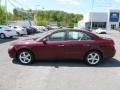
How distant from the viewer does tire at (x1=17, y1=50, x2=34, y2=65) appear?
1164cm

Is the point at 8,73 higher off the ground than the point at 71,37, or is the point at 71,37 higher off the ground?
the point at 71,37

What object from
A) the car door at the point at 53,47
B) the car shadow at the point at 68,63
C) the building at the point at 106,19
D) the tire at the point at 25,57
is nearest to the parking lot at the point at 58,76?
the car shadow at the point at 68,63

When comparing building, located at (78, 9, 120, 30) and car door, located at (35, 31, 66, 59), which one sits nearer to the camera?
car door, located at (35, 31, 66, 59)

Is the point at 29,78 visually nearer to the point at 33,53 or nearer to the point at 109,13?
the point at 33,53

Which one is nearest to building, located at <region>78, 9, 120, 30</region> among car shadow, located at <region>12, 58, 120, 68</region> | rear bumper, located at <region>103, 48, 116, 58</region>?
car shadow, located at <region>12, 58, 120, 68</region>

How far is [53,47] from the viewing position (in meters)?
11.5

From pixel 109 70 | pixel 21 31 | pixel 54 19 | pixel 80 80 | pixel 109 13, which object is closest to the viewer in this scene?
pixel 80 80

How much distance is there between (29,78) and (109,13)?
272 ft

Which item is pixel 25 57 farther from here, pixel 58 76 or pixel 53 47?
pixel 58 76

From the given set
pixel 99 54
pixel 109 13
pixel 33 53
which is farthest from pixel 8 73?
pixel 109 13

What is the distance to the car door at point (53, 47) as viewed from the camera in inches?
453

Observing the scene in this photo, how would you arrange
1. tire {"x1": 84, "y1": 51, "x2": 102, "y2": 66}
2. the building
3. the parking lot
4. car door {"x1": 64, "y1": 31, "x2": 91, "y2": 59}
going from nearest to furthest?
the parking lot → car door {"x1": 64, "y1": 31, "x2": 91, "y2": 59} → tire {"x1": 84, "y1": 51, "x2": 102, "y2": 66} → the building

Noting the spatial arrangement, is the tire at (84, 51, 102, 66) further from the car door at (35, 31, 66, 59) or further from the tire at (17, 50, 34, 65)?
the tire at (17, 50, 34, 65)

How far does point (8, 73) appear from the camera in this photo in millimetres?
9633
